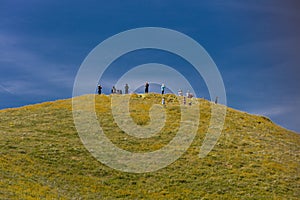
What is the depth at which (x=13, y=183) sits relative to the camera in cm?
3212

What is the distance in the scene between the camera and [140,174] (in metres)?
39.7

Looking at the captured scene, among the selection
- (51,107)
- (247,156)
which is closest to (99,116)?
(51,107)

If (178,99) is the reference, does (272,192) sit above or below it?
below

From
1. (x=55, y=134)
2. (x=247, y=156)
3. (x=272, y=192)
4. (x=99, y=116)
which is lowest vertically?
(x=272, y=192)

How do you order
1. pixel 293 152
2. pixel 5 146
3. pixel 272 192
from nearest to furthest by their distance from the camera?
pixel 272 192, pixel 5 146, pixel 293 152

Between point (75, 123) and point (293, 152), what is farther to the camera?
point (75, 123)

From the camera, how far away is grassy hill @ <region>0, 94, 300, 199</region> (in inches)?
1375

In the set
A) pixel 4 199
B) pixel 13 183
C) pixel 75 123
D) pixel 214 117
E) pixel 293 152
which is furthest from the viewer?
pixel 214 117

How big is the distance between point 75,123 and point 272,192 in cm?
2622

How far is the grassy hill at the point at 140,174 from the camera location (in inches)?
1375

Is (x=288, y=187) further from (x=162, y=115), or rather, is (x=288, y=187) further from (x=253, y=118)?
(x=253, y=118)

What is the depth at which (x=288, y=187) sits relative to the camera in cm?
3950

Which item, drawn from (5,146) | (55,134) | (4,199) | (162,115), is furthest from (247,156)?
(4,199)

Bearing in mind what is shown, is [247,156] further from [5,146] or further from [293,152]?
[5,146]
